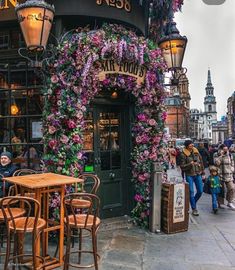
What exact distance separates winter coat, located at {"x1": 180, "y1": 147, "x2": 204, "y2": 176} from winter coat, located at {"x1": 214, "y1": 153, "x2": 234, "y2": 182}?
1077 millimetres

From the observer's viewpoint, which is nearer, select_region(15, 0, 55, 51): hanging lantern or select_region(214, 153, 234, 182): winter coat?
select_region(15, 0, 55, 51): hanging lantern

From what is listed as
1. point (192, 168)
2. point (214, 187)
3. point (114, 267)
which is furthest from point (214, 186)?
point (114, 267)

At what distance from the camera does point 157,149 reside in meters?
6.97

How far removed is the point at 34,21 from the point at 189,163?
16.3ft

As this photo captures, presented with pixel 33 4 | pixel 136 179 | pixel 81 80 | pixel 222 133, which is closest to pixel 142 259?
pixel 136 179

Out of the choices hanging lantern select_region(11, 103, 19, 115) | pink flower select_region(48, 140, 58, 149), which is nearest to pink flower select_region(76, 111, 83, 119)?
pink flower select_region(48, 140, 58, 149)

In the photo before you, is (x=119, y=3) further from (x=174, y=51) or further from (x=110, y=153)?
(x=110, y=153)

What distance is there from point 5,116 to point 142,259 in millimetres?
3644

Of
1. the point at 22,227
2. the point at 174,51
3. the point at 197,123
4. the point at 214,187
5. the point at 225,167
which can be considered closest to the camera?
the point at 22,227

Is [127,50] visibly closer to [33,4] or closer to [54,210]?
[33,4]

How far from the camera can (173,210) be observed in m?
6.48

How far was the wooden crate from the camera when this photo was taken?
254 inches

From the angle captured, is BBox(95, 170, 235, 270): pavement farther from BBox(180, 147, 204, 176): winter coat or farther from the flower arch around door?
the flower arch around door

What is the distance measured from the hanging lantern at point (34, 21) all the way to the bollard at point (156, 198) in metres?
3.11
